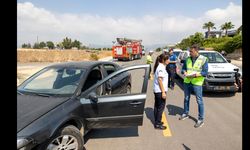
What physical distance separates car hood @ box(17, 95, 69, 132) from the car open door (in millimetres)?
422

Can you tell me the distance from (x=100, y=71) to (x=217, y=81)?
4.79 m

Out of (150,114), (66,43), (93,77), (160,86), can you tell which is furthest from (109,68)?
(66,43)

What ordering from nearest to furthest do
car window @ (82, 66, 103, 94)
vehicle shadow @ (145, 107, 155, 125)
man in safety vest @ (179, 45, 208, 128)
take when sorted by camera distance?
car window @ (82, 66, 103, 94), man in safety vest @ (179, 45, 208, 128), vehicle shadow @ (145, 107, 155, 125)

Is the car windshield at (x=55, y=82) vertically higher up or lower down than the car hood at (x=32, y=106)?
higher up

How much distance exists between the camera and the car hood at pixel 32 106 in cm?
323

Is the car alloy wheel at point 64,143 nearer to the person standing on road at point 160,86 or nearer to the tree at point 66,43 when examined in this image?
the person standing on road at point 160,86

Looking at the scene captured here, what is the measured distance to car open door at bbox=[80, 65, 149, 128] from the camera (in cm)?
405

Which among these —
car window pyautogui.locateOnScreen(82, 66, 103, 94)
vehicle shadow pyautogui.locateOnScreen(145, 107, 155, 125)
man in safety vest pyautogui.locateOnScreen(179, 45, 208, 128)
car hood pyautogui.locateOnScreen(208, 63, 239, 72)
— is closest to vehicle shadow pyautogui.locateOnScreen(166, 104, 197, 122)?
vehicle shadow pyautogui.locateOnScreen(145, 107, 155, 125)

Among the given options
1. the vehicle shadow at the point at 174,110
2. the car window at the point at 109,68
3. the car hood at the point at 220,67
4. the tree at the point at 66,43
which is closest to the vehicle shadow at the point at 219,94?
the car hood at the point at 220,67

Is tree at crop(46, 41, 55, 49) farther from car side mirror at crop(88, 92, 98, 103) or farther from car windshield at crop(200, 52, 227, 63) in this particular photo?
car side mirror at crop(88, 92, 98, 103)

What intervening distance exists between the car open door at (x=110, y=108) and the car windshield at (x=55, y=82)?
0.40 meters

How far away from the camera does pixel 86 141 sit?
4.56m
